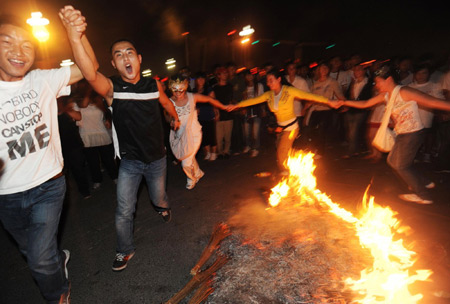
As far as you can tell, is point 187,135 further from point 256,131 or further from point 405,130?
point 405,130

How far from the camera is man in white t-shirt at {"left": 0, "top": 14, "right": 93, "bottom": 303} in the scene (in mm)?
2359

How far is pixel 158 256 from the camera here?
12.1ft

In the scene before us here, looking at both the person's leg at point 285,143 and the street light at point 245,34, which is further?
the street light at point 245,34

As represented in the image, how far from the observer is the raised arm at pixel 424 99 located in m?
3.65

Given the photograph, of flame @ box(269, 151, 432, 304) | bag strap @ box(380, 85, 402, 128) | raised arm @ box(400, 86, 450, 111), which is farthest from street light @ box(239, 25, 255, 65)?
flame @ box(269, 151, 432, 304)

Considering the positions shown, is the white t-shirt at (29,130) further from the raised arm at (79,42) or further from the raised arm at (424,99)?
the raised arm at (424,99)

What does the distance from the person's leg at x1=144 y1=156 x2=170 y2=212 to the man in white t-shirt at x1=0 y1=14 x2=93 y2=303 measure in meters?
1.14

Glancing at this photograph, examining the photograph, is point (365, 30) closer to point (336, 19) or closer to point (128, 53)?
point (336, 19)

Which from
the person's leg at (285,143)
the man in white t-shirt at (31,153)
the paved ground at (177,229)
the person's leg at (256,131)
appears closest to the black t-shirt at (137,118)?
the man in white t-shirt at (31,153)

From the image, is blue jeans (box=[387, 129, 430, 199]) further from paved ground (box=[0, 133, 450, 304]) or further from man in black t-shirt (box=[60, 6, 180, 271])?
man in black t-shirt (box=[60, 6, 180, 271])

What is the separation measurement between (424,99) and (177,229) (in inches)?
165

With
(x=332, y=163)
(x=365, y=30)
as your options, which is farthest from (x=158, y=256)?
(x=365, y=30)

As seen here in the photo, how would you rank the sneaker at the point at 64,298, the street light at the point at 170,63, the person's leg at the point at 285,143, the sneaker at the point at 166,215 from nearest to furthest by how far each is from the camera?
the sneaker at the point at 64,298, the sneaker at the point at 166,215, the person's leg at the point at 285,143, the street light at the point at 170,63

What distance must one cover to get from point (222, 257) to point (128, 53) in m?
2.79
